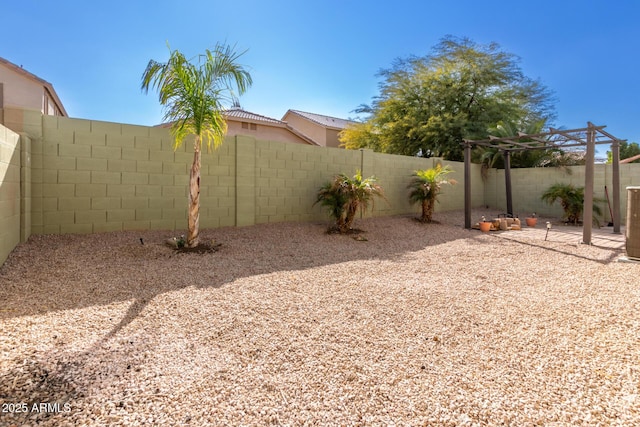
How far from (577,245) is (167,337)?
A: 7505 mm

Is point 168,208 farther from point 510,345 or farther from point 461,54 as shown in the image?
point 461,54

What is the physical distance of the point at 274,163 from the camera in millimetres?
7375

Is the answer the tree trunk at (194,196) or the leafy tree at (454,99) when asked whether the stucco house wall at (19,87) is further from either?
the leafy tree at (454,99)

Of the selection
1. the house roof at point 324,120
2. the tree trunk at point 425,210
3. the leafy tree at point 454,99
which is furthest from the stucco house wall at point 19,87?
the leafy tree at point 454,99

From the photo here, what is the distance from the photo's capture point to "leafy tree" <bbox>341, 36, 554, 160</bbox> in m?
13.6

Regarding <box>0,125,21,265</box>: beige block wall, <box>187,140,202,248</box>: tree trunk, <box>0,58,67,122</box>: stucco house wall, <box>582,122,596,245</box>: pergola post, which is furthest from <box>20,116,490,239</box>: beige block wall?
<box>0,58,67,122</box>: stucco house wall

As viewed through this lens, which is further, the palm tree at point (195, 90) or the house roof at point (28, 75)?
the house roof at point (28, 75)

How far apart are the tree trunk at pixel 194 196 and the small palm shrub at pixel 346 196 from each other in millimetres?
2834

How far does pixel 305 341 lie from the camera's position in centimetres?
241

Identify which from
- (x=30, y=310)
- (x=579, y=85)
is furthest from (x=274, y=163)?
(x=579, y=85)

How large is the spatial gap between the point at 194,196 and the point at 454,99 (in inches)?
488

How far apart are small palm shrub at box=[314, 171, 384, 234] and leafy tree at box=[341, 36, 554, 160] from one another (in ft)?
25.4

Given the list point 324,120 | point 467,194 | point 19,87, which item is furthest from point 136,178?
point 324,120

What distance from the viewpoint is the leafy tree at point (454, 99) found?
13.6 meters
